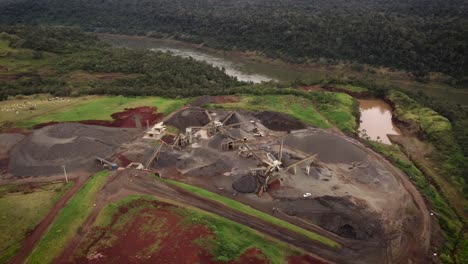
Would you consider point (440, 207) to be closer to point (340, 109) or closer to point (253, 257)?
point (253, 257)

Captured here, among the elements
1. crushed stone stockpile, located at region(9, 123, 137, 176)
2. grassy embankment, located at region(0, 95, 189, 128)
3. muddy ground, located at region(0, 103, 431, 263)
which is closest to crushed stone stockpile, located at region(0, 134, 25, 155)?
muddy ground, located at region(0, 103, 431, 263)

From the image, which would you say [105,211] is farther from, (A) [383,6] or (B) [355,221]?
(A) [383,6]

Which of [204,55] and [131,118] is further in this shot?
[204,55]

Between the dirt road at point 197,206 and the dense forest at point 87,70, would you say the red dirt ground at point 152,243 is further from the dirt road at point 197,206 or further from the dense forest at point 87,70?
the dense forest at point 87,70

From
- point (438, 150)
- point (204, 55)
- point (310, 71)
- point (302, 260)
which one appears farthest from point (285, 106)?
point (204, 55)

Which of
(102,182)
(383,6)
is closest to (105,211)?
(102,182)

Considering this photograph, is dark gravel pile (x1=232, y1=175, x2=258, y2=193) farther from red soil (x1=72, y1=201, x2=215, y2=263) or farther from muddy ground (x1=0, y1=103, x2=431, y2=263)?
red soil (x1=72, y1=201, x2=215, y2=263)
